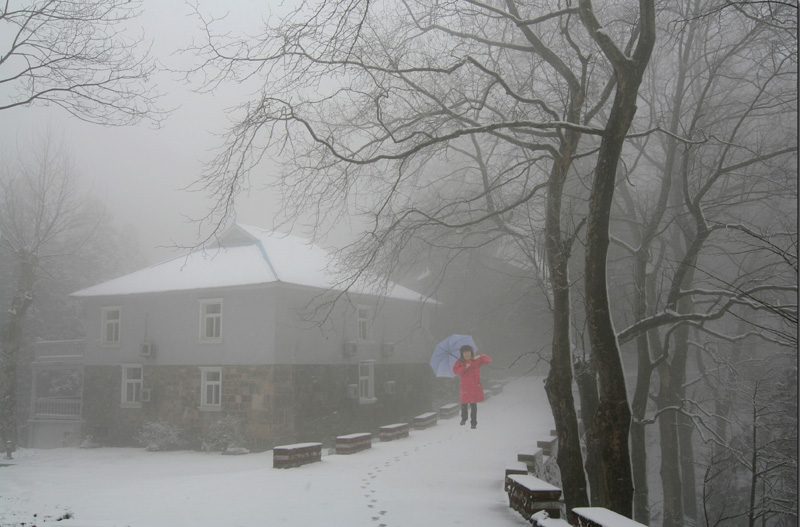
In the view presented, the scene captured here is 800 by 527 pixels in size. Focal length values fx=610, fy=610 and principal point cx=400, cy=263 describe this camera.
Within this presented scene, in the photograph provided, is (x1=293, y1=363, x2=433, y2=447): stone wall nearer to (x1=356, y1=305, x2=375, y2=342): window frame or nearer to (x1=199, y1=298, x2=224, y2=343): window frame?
(x1=356, y1=305, x2=375, y2=342): window frame

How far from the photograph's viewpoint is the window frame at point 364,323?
25.4 metres

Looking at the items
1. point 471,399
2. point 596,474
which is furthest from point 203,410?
point 596,474

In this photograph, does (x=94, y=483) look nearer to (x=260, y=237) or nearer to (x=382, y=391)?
(x=260, y=237)

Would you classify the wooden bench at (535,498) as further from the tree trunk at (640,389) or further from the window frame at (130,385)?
the window frame at (130,385)

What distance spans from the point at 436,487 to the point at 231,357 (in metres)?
12.8

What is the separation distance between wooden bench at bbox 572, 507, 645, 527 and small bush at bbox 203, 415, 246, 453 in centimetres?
1613

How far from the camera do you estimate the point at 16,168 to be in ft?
87.1

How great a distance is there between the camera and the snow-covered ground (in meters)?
7.96

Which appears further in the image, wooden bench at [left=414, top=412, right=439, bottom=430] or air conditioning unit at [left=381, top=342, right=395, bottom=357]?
air conditioning unit at [left=381, top=342, right=395, bottom=357]

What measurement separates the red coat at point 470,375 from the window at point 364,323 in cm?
939

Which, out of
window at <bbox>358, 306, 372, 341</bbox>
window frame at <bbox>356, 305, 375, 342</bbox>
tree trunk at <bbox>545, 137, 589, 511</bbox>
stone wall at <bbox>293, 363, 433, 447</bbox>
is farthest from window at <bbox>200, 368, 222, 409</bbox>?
tree trunk at <bbox>545, 137, 589, 511</bbox>

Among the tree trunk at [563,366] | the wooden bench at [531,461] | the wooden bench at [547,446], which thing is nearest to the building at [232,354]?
the wooden bench at [547,446]

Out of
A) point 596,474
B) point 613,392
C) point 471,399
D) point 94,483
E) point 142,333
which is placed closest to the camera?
point 613,392

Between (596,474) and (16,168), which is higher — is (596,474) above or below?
below
